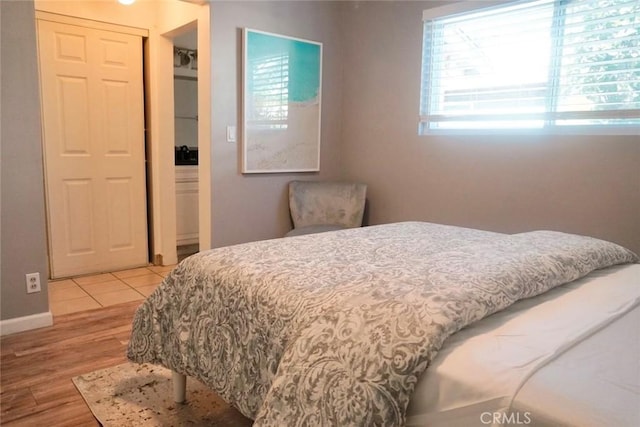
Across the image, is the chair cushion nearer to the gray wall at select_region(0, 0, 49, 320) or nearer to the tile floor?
the tile floor

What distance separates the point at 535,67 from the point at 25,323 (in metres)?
3.32

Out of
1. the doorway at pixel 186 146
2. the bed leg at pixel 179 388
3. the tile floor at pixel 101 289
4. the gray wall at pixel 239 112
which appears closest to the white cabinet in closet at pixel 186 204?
the doorway at pixel 186 146

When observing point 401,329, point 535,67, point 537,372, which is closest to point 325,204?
point 535,67

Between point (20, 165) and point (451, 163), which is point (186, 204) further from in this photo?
point (451, 163)

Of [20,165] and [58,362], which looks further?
[20,165]

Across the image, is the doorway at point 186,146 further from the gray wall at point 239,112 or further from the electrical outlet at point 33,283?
the electrical outlet at point 33,283

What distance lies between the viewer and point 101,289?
3396mm

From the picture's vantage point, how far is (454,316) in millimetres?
983

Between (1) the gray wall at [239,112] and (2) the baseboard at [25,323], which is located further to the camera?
(1) the gray wall at [239,112]

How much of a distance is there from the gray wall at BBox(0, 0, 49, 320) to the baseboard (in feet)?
0.09

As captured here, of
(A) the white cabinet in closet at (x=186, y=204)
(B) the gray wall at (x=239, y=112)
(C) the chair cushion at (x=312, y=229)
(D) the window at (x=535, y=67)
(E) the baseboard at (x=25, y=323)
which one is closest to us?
(D) the window at (x=535, y=67)

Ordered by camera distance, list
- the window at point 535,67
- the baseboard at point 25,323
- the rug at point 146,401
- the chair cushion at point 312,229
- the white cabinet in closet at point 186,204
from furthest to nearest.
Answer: the white cabinet in closet at point 186,204 < the chair cushion at point 312,229 < the baseboard at point 25,323 < the window at point 535,67 < the rug at point 146,401

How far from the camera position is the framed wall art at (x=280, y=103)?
3172 millimetres

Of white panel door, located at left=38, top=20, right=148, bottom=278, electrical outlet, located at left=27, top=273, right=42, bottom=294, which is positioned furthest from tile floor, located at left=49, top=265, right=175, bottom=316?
electrical outlet, located at left=27, top=273, right=42, bottom=294
